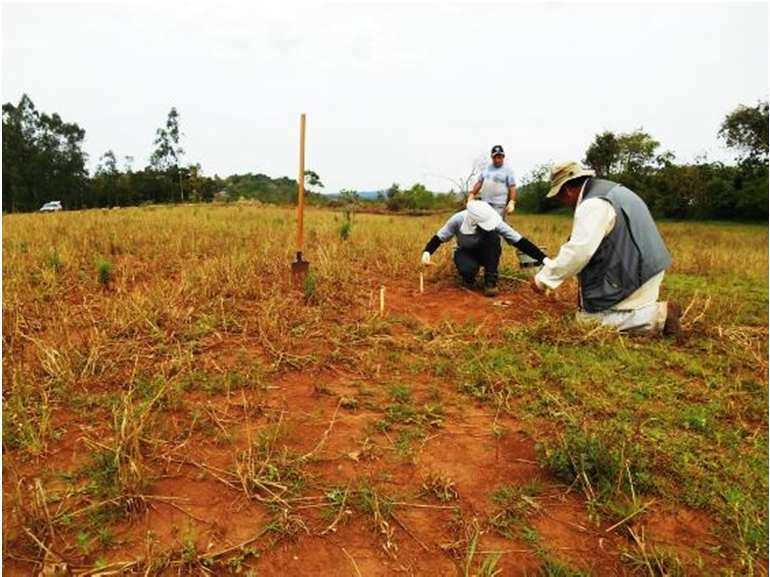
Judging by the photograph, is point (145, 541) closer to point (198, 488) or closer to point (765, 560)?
point (198, 488)

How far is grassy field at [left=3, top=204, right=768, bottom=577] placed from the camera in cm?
192

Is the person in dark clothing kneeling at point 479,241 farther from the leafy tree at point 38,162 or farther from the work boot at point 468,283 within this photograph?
the leafy tree at point 38,162

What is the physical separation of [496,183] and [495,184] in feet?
0.06

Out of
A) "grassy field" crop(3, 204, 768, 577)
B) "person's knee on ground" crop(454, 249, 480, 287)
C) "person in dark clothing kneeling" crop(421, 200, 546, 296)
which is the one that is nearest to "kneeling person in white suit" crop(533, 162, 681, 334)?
"grassy field" crop(3, 204, 768, 577)

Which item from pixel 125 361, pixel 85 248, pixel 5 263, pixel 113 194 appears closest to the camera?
pixel 125 361

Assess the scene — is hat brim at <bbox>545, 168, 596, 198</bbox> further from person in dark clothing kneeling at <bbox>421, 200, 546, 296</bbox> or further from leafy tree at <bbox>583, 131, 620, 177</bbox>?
leafy tree at <bbox>583, 131, 620, 177</bbox>

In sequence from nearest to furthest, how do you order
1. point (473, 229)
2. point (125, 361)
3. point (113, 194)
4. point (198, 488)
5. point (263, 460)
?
point (198, 488) < point (263, 460) < point (125, 361) < point (473, 229) < point (113, 194)

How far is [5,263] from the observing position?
5832 millimetres

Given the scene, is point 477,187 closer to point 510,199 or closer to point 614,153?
point 510,199

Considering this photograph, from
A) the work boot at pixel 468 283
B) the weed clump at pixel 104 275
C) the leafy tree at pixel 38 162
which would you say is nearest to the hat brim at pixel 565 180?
the work boot at pixel 468 283

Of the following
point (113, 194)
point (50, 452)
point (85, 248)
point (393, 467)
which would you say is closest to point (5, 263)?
point (85, 248)

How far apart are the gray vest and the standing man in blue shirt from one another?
9.86 feet

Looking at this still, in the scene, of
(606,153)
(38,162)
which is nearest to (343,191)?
(606,153)

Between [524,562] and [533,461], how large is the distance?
2.12 ft
